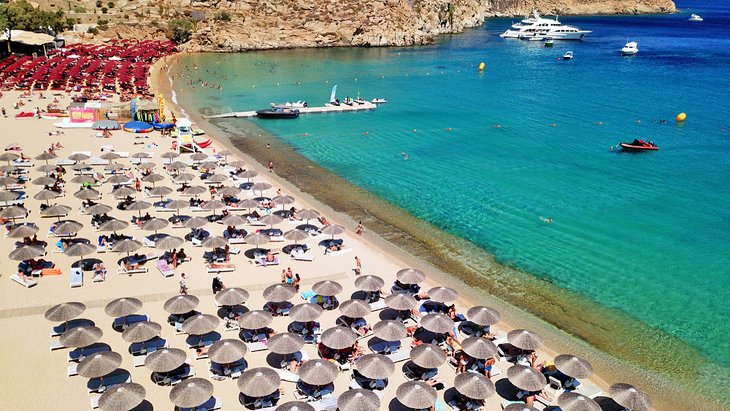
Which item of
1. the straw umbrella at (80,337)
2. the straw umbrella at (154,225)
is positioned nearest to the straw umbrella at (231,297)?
the straw umbrella at (80,337)

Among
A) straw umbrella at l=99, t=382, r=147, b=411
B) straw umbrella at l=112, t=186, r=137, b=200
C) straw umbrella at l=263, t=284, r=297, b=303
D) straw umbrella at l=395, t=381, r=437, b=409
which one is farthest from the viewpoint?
straw umbrella at l=112, t=186, r=137, b=200

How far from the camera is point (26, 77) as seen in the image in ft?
233

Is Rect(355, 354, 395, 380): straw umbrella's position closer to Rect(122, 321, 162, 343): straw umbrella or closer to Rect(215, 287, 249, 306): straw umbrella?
Rect(215, 287, 249, 306): straw umbrella

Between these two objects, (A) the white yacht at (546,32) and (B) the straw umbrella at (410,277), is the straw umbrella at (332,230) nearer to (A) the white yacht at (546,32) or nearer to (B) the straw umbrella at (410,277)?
(B) the straw umbrella at (410,277)

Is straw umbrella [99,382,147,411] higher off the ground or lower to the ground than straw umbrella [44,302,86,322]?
lower

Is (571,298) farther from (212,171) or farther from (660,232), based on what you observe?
(212,171)

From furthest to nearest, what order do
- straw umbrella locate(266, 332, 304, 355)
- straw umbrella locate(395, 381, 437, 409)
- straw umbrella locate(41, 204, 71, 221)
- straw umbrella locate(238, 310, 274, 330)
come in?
straw umbrella locate(41, 204, 71, 221)
straw umbrella locate(238, 310, 274, 330)
straw umbrella locate(266, 332, 304, 355)
straw umbrella locate(395, 381, 437, 409)

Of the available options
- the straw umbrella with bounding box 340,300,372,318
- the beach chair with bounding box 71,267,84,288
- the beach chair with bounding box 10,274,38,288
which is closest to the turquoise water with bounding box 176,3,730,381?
the straw umbrella with bounding box 340,300,372,318

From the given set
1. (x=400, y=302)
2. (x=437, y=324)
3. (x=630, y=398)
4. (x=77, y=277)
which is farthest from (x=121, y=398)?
(x=630, y=398)

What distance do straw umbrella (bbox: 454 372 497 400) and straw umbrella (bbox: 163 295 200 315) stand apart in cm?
1099

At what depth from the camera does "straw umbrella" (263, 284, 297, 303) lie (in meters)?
22.9

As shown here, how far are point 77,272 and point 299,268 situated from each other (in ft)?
34.9

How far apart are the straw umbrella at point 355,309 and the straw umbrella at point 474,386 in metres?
5.33

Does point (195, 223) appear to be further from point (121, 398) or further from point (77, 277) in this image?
point (121, 398)
